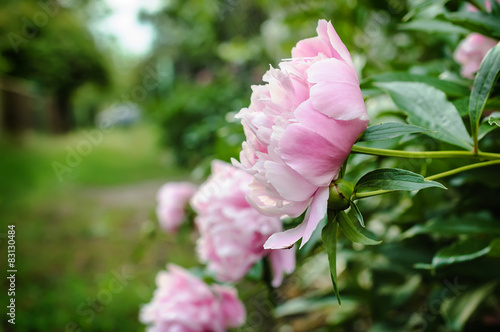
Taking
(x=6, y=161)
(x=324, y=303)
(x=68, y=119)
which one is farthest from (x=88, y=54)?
(x=324, y=303)

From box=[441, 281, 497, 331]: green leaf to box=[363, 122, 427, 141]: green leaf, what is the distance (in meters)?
0.39

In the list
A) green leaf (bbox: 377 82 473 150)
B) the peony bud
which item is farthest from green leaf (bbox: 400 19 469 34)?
the peony bud

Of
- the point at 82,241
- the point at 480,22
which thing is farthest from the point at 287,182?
the point at 82,241

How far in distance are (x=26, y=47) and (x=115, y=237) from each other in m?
6.51

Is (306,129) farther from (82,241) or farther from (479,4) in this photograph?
(82,241)

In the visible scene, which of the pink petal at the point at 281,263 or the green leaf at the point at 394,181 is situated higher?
the green leaf at the point at 394,181

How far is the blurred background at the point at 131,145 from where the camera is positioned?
1.00 m

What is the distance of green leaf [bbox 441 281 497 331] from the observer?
0.58 meters

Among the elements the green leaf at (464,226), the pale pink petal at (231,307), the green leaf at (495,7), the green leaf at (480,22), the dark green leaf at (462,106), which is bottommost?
the pale pink petal at (231,307)

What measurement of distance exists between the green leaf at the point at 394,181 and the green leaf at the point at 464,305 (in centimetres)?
38

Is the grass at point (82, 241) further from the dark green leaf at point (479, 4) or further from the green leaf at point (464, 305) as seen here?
the dark green leaf at point (479, 4)

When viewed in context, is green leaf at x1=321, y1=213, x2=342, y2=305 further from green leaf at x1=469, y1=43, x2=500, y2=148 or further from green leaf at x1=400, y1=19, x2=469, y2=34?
green leaf at x1=400, y1=19, x2=469, y2=34

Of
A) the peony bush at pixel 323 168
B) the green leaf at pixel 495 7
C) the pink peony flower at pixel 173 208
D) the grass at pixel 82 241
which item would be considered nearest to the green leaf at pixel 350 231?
the peony bush at pixel 323 168

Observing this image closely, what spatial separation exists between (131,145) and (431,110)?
8.64 metres
